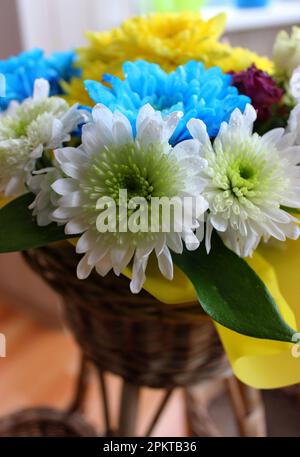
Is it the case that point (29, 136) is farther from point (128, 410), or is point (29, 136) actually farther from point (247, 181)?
point (128, 410)

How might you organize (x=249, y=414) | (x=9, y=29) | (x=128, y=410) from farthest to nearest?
(x=9, y=29) < (x=249, y=414) < (x=128, y=410)

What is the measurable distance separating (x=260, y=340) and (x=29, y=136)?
0.25 meters

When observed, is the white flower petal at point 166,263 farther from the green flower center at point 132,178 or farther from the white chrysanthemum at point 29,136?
the white chrysanthemum at point 29,136

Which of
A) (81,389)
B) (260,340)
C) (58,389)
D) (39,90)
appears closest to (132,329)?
(260,340)

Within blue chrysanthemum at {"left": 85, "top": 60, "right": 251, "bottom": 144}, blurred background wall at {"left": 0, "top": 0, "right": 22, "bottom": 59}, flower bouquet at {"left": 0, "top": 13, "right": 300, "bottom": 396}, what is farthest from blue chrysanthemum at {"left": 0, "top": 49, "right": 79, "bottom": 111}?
blurred background wall at {"left": 0, "top": 0, "right": 22, "bottom": 59}

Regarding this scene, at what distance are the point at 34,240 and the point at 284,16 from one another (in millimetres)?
1109

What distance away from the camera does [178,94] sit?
0.40 metres

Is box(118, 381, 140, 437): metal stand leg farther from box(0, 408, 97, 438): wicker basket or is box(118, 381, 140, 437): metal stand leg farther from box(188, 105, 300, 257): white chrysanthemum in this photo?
box(188, 105, 300, 257): white chrysanthemum

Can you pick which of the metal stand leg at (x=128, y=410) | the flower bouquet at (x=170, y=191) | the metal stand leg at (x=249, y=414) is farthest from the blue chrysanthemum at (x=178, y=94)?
the metal stand leg at (x=249, y=414)

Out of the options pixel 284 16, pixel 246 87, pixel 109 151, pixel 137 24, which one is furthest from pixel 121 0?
Result: pixel 109 151

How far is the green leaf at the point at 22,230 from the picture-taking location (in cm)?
39

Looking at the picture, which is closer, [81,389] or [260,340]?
[260,340]

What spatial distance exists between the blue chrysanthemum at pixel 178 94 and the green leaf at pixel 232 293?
0.31 ft

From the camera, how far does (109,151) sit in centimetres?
34
